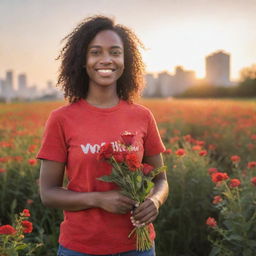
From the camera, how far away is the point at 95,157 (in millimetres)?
1882

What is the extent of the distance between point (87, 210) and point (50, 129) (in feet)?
1.35

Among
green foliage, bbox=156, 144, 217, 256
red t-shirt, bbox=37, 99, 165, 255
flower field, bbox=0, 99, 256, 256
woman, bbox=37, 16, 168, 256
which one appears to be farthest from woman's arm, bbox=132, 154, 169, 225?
Result: green foliage, bbox=156, 144, 217, 256

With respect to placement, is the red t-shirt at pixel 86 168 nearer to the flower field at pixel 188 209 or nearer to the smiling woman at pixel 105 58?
the smiling woman at pixel 105 58

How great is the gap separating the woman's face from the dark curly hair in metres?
0.07

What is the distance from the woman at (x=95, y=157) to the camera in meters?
1.87

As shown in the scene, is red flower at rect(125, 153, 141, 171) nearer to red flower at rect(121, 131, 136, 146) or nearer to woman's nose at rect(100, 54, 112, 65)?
red flower at rect(121, 131, 136, 146)

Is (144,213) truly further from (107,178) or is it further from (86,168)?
(86,168)

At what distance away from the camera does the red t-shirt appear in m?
1.88

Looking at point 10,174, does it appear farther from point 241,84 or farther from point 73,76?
point 241,84

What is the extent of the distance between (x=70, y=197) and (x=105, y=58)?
690mm

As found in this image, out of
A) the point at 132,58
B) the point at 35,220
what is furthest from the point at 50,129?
the point at 35,220

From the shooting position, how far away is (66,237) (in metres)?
1.92

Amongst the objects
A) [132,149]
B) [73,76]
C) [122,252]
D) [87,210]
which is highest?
[73,76]

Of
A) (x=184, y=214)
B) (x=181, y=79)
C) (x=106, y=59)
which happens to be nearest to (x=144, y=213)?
(x=106, y=59)
